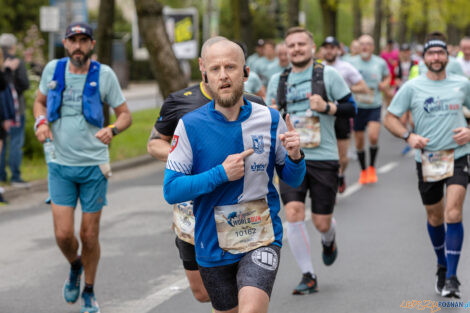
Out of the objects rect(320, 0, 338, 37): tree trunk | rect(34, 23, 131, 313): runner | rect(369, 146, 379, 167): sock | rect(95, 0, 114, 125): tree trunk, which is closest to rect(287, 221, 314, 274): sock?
rect(34, 23, 131, 313): runner

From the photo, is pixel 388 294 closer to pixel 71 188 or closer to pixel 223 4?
pixel 71 188

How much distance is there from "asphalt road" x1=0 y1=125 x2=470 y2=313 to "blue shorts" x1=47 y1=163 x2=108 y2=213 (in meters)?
0.82

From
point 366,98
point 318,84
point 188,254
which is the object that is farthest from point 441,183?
point 366,98

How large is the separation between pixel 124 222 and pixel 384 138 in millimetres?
11302

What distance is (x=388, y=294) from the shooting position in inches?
262

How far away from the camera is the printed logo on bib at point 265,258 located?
4176 mm

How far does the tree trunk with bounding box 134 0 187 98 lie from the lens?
1578 centimetres

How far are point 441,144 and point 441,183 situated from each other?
0.31 metres

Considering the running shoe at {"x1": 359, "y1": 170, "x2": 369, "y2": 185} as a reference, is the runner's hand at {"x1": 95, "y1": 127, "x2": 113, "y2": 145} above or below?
above

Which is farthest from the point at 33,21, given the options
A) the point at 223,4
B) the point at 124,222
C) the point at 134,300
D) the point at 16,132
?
the point at 134,300

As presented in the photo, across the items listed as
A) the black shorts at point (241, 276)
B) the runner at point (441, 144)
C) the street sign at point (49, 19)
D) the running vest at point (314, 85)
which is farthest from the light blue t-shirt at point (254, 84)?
the street sign at point (49, 19)

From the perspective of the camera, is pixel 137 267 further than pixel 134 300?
Yes

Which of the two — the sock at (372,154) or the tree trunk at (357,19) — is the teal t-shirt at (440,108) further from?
the tree trunk at (357,19)

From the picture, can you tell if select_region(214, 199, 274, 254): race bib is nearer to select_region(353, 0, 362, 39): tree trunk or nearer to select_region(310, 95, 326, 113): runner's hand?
select_region(310, 95, 326, 113): runner's hand
